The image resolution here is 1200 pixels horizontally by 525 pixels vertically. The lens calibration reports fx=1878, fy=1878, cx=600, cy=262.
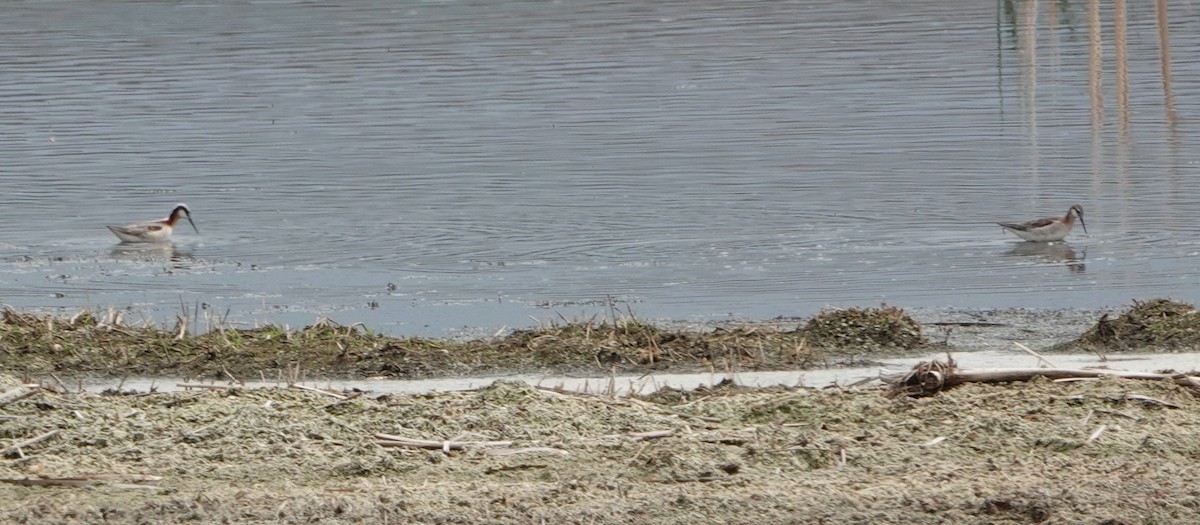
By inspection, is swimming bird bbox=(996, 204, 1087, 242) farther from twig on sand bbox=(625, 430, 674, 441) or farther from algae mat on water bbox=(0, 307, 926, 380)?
twig on sand bbox=(625, 430, 674, 441)

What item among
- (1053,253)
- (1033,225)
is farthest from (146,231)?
(1053,253)

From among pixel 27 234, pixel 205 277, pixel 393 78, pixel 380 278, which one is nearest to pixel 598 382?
pixel 380 278

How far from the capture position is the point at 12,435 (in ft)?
22.8

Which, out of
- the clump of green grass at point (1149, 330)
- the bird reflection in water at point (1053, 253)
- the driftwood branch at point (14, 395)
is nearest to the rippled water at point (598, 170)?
the bird reflection in water at point (1053, 253)

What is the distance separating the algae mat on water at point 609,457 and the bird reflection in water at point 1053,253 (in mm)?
6301

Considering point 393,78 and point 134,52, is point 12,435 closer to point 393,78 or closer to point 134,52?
point 393,78

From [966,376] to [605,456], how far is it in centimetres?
165

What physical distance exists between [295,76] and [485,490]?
2339cm

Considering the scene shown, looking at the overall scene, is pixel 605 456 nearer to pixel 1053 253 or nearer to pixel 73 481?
pixel 73 481

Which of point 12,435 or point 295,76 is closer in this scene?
point 12,435

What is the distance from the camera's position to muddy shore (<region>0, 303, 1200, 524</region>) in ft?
19.5

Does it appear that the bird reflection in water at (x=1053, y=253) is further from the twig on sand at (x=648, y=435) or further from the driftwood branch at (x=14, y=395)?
the driftwood branch at (x=14, y=395)

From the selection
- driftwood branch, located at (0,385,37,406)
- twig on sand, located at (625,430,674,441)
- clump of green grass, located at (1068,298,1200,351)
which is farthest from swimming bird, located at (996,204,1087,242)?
driftwood branch, located at (0,385,37,406)

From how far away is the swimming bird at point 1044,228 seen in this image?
13914mm
